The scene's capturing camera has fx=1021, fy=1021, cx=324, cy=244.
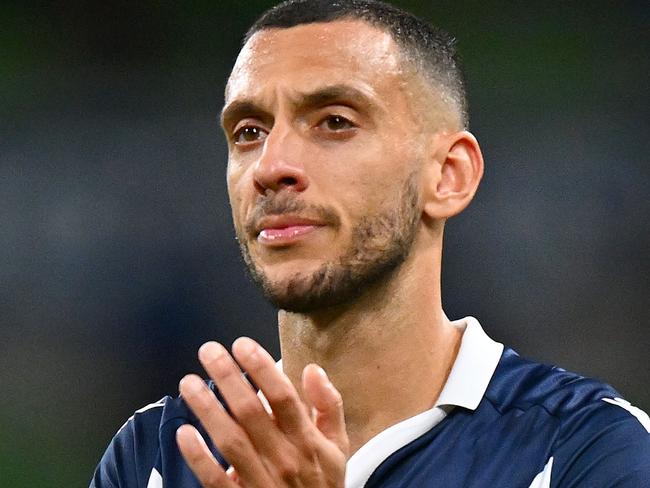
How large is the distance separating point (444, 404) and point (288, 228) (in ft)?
1.45

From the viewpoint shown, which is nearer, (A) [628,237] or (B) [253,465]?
(B) [253,465]

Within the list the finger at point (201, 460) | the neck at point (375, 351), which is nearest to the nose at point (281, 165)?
the neck at point (375, 351)

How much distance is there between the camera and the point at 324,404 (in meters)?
1.41

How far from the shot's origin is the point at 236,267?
13.8ft

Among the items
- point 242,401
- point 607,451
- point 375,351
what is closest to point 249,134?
point 375,351

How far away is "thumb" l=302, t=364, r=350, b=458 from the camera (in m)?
1.39

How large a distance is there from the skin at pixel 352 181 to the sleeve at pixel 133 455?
32cm

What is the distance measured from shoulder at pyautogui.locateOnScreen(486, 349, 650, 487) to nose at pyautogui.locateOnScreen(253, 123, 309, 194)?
1.81 feet

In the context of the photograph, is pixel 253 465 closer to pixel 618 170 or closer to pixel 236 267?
pixel 236 267

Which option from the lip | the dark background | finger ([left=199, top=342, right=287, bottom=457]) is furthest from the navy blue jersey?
the dark background

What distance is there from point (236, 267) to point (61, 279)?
28.3 inches

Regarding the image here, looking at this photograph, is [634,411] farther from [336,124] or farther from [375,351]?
[336,124]

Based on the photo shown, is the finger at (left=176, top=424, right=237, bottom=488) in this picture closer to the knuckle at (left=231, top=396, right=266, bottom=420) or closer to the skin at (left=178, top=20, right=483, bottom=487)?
the knuckle at (left=231, top=396, right=266, bottom=420)

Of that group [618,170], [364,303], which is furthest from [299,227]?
[618,170]
